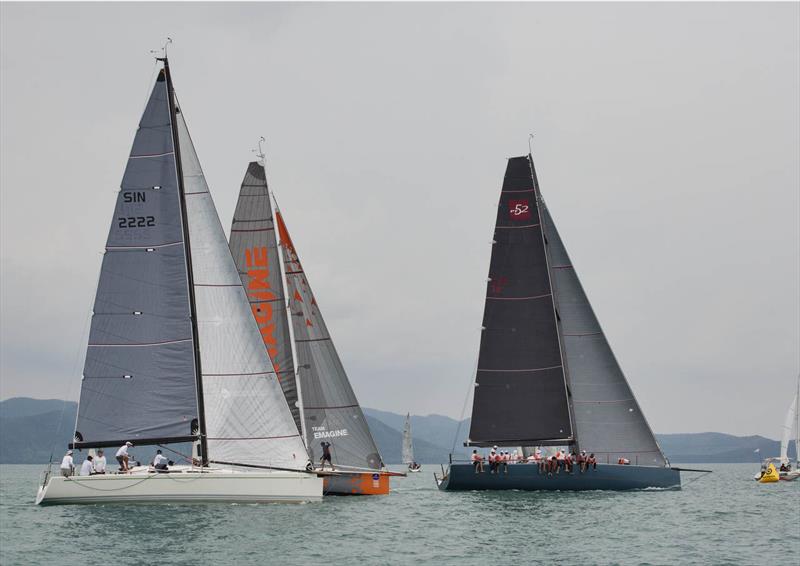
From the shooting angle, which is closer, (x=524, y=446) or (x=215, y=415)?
(x=215, y=415)

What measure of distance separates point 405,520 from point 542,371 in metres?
13.8

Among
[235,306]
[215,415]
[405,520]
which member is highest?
[235,306]

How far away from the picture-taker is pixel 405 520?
35.0 metres

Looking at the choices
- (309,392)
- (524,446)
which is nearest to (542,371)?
(524,446)

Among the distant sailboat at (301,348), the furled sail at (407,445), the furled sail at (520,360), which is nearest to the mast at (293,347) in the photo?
the distant sailboat at (301,348)

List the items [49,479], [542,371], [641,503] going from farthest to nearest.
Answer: [542,371] → [641,503] → [49,479]

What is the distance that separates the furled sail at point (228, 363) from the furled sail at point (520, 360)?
14304 mm

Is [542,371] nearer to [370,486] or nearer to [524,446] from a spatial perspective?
[524,446]

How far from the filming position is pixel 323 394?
4222 cm

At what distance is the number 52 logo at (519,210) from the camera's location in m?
47.6

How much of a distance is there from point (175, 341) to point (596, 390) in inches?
815

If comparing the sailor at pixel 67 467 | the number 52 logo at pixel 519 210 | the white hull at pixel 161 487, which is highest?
the number 52 logo at pixel 519 210

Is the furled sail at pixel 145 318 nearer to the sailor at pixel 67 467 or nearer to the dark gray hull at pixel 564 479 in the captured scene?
the sailor at pixel 67 467

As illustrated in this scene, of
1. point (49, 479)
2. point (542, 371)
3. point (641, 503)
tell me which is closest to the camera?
point (49, 479)
